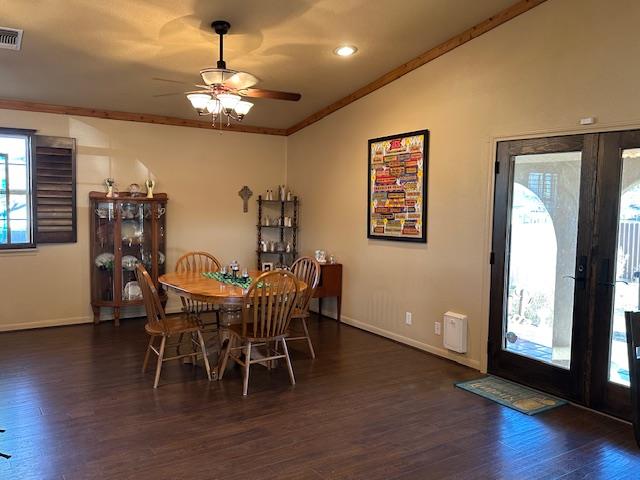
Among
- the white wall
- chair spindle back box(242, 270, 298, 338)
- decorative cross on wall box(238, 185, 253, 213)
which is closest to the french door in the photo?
the white wall

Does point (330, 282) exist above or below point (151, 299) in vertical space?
below

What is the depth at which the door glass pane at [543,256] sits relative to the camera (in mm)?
3488

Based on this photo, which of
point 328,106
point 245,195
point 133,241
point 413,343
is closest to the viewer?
point 413,343

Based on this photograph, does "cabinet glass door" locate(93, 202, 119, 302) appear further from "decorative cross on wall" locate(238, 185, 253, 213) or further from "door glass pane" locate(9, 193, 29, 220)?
"decorative cross on wall" locate(238, 185, 253, 213)

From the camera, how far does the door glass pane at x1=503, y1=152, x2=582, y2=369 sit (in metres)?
3.49

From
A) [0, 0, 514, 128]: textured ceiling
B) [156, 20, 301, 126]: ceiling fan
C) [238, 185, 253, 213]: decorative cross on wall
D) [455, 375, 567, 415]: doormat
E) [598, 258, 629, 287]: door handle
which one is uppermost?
[0, 0, 514, 128]: textured ceiling

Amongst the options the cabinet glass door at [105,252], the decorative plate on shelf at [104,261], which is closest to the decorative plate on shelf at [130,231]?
the cabinet glass door at [105,252]

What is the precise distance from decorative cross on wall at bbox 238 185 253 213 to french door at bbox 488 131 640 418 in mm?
3697

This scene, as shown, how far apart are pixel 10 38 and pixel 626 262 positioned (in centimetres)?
470

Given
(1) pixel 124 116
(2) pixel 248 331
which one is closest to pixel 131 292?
(1) pixel 124 116

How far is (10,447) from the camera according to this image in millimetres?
2689

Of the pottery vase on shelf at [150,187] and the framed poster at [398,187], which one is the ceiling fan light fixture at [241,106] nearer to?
the framed poster at [398,187]

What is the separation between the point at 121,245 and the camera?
5.59 metres

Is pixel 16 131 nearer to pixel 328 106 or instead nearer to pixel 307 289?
pixel 328 106
